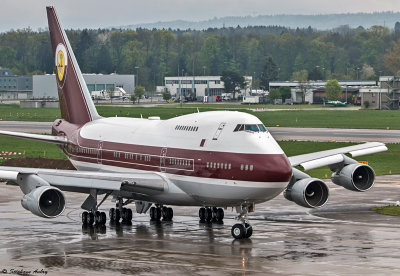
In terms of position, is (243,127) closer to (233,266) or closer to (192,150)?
(192,150)

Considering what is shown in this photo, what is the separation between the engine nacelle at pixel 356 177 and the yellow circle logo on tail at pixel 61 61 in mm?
18276

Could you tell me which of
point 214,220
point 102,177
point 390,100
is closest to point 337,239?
point 214,220

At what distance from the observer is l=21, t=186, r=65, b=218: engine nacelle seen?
3797 centimetres

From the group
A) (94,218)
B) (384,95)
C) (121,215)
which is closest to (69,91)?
(121,215)

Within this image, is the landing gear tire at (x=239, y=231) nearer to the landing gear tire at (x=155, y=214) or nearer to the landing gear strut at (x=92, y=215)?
the landing gear tire at (x=155, y=214)

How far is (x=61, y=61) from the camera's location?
5228 centimetres

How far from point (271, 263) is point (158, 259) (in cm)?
464

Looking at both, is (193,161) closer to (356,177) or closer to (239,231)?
(239,231)

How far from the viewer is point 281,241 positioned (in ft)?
126

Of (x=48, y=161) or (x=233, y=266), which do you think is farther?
(x=48, y=161)

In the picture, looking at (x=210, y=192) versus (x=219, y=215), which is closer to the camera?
(x=210, y=192)

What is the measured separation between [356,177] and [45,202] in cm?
1767

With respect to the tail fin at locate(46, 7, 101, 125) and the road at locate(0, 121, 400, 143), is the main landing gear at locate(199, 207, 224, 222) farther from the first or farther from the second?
the road at locate(0, 121, 400, 143)

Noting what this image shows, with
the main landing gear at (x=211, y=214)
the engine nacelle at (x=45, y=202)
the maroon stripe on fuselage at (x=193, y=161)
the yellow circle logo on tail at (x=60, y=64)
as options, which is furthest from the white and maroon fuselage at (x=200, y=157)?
the yellow circle logo on tail at (x=60, y=64)
